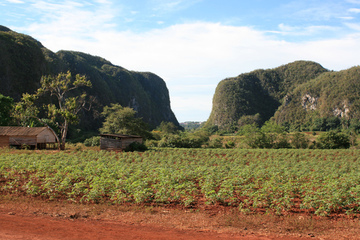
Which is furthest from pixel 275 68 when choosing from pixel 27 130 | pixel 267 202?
pixel 267 202

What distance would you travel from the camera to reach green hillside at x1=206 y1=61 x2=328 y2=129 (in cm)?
15488

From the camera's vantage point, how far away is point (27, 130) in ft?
98.4

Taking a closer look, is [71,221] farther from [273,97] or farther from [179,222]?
[273,97]

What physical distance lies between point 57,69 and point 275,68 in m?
136

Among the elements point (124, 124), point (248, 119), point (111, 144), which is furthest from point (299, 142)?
point (248, 119)

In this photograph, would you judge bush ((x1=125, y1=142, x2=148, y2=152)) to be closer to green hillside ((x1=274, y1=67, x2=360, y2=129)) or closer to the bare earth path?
the bare earth path

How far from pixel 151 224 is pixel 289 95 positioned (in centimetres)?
14956

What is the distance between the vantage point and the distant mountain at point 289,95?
397 feet

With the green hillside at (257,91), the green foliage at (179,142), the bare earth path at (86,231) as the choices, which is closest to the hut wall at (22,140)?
the green foliage at (179,142)

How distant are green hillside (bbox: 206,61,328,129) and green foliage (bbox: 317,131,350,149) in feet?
336

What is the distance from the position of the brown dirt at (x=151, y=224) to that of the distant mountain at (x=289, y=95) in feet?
403

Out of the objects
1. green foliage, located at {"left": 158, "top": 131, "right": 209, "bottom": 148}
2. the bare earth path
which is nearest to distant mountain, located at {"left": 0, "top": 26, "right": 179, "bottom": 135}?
green foliage, located at {"left": 158, "top": 131, "right": 209, "bottom": 148}

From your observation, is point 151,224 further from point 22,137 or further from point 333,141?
point 333,141

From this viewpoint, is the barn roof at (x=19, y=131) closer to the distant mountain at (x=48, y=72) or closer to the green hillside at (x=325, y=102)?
the distant mountain at (x=48, y=72)
